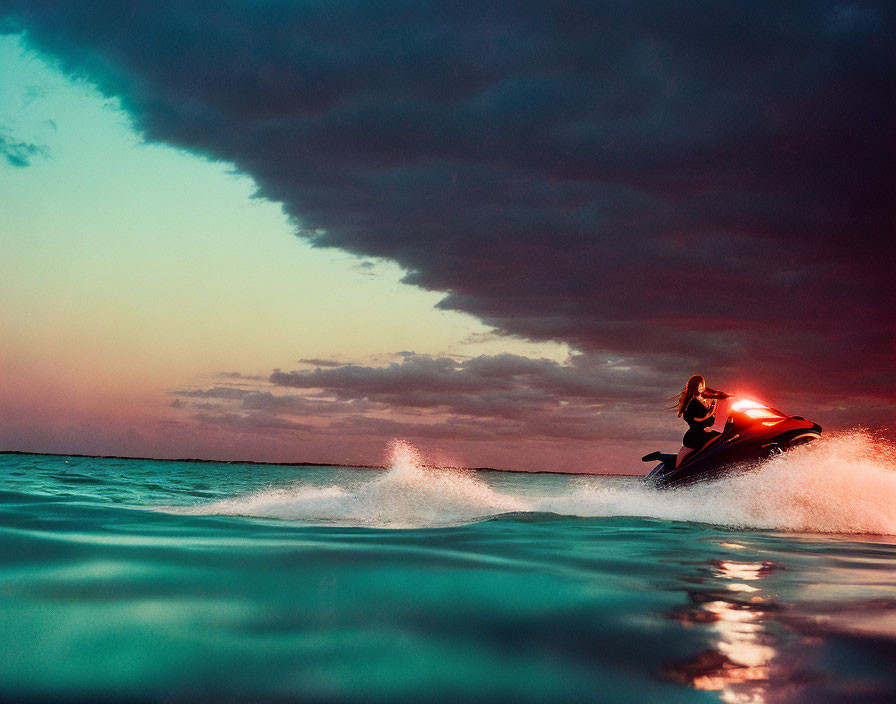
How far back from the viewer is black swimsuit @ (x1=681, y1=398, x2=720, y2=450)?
500 inches

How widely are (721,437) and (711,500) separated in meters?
1.59

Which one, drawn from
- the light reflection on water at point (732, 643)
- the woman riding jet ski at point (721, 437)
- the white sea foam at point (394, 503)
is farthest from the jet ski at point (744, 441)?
the light reflection on water at point (732, 643)

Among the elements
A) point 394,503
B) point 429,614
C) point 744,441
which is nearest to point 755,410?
point 744,441

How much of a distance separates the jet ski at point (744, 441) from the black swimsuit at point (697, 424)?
184mm

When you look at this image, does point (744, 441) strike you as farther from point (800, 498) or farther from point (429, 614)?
point (429, 614)

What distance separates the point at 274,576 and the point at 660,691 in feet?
8.90

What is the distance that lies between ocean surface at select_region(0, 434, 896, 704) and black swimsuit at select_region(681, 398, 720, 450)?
5.00 m

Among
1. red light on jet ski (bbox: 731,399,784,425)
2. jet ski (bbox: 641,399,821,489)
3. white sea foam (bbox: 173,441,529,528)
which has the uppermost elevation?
red light on jet ski (bbox: 731,399,784,425)

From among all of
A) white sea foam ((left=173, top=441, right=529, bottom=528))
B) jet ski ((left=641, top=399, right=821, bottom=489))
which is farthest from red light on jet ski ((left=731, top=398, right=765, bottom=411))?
white sea foam ((left=173, top=441, right=529, bottom=528))

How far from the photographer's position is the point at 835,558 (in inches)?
253

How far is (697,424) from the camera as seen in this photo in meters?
12.8

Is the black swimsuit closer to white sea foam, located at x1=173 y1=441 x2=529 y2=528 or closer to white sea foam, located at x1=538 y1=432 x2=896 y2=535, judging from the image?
white sea foam, located at x1=538 y1=432 x2=896 y2=535

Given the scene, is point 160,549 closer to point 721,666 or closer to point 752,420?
point 721,666

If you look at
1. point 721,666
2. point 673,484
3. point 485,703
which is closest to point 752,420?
point 673,484
